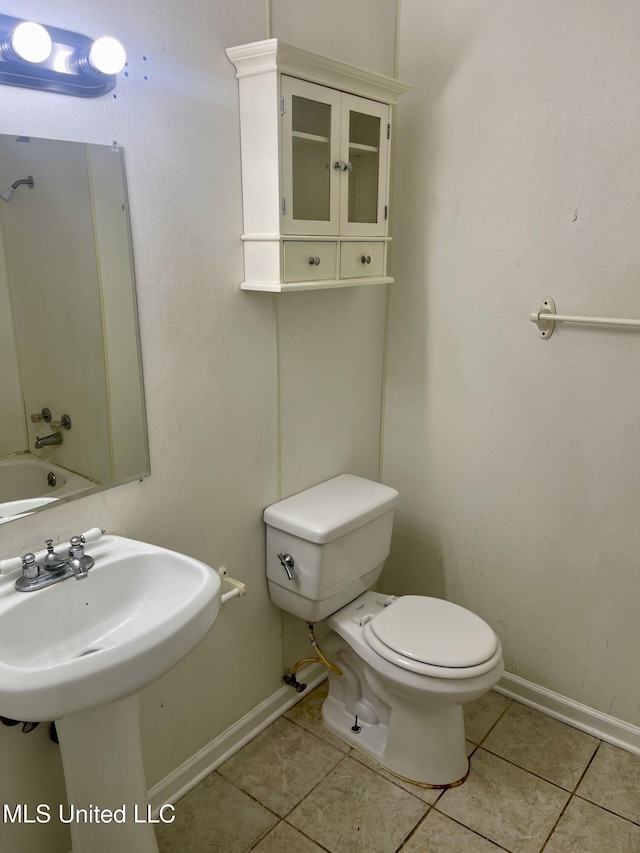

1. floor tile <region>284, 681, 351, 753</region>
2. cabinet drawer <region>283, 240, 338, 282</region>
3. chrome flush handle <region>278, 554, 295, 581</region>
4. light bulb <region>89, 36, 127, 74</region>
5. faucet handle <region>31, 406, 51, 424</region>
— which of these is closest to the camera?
light bulb <region>89, 36, 127, 74</region>

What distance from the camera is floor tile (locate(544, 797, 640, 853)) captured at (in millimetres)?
1595

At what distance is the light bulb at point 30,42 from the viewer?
1077 mm

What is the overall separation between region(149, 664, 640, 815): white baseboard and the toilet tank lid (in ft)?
2.06

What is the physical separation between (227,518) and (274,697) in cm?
67

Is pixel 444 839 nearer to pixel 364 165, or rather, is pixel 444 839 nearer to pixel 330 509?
pixel 330 509

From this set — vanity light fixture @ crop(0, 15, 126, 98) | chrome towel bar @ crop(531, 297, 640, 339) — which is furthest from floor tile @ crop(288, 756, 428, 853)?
vanity light fixture @ crop(0, 15, 126, 98)

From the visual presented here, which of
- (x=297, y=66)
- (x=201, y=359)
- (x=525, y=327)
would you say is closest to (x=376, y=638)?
(x=201, y=359)

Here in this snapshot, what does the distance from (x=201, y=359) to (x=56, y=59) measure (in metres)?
0.68

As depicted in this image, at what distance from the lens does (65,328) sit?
4.41ft

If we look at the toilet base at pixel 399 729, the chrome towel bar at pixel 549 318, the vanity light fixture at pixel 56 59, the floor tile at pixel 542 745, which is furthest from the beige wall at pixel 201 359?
the floor tile at pixel 542 745

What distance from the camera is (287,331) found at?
1.81m

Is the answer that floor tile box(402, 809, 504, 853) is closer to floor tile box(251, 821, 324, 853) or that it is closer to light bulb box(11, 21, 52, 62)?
floor tile box(251, 821, 324, 853)

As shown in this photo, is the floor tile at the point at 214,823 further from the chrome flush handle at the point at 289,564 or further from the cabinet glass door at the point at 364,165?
the cabinet glass door at the point at 364,165

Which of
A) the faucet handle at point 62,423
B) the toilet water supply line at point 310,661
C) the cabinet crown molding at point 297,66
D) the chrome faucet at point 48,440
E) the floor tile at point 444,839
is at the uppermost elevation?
the cabinet crown molding at point 297,66
